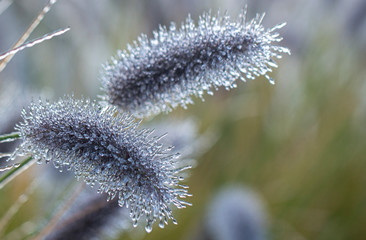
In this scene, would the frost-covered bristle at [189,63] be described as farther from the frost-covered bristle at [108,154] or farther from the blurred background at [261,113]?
the blurred background at [261,113]

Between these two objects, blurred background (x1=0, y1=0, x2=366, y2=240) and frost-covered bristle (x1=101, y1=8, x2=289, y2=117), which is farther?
blurred background (x1=0, y1=0, x2=366, y2=240)

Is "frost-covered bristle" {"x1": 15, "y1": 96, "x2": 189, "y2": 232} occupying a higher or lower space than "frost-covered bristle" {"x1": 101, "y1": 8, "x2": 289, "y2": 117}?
lower

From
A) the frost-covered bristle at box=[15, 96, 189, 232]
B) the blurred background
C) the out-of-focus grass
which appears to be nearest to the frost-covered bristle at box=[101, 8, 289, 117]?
the frost-covered bristle at box=[15, 96, 189, 232]

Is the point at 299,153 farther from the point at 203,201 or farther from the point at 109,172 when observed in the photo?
the point at 109,172

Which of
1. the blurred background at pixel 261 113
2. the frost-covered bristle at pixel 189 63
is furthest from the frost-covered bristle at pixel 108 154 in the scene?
the blurred background at pixel 261 113

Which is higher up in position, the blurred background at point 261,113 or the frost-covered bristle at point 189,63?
the blurred background at point 261,113

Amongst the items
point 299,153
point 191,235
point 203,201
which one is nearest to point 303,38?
point 299,153

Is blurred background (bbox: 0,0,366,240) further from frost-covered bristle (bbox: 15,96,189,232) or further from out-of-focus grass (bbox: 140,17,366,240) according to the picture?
frost-covered bristle (bbox: 15,96,189,232)
